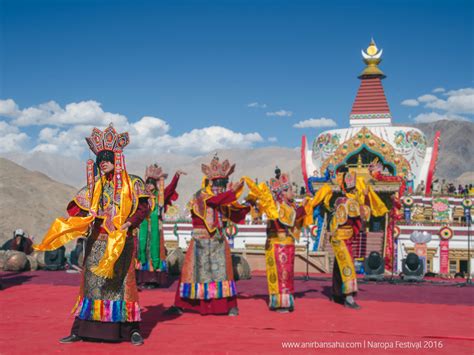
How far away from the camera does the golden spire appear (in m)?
34.4

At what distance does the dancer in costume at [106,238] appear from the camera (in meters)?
6.34

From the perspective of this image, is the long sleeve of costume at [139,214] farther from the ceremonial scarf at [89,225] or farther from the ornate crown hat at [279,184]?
the ornate crown hat at [279,184]

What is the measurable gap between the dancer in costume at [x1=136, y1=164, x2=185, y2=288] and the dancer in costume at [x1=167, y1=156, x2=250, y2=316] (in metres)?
2.70

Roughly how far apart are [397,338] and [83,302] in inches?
132

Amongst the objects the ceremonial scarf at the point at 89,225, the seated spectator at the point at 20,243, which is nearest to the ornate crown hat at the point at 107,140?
the ceremonial scarf at the point at 89,225

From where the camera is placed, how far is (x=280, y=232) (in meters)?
8.96

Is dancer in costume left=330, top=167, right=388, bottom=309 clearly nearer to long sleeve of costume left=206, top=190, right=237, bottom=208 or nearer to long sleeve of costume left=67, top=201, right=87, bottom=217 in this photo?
long sleeve of costume left=206, top=190, right=237, bottom=208

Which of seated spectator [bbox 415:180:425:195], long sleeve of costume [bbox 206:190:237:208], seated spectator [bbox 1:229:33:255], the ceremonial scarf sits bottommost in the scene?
seated spectator [bbox 1:229:33:255]

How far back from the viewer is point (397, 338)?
6.80 meters

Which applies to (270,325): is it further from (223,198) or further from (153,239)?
(153,239)

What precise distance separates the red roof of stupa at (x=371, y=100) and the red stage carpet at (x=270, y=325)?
77.2ft

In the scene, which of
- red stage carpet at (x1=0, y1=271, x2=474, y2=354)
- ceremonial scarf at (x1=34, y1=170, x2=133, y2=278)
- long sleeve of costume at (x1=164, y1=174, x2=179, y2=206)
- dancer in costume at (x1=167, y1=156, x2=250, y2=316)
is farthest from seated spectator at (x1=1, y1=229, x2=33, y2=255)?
ceremonial scarf at (x1=34, y1=170, x2=133, y2=278)

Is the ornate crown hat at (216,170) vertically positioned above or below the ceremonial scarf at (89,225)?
above

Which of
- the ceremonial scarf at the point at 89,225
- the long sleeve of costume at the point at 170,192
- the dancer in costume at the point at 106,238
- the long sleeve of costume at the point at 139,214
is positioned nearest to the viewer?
the ceremonial scarf at the point at 89,225
